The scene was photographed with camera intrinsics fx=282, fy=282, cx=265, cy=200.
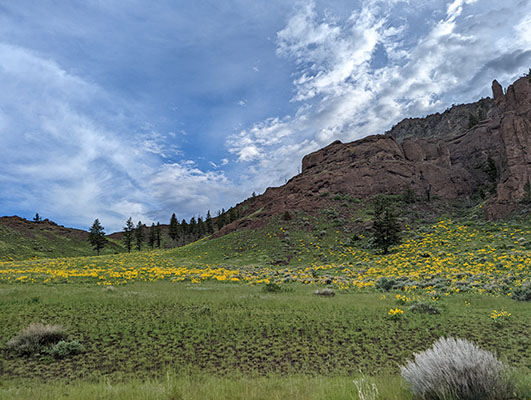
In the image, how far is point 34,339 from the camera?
329 inches

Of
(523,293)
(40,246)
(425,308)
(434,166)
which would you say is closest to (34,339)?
(425,308)

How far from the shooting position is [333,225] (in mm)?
51562

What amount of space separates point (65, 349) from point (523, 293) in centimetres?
1881

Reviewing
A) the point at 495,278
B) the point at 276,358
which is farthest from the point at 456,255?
the point at 276,358

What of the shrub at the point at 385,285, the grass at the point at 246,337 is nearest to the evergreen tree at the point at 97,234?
the grass at the point at 246,337

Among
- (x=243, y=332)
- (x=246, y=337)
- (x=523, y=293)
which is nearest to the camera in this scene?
(x=246, y=337)

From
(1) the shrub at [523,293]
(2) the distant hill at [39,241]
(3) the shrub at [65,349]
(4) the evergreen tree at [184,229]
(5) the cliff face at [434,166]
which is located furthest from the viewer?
(4) the evergreen tree at [184,229]

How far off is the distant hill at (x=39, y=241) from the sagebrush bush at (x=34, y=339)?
223 ft

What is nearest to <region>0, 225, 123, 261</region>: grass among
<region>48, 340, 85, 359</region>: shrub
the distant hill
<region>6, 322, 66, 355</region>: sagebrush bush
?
the distant hill

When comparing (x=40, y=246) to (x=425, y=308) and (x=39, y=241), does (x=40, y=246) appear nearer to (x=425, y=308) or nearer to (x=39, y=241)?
(x=39, y=241)

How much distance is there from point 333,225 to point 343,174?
18783mm

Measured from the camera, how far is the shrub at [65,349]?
26.1 ft

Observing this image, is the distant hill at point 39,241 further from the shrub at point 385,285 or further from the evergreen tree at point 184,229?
the shrub at point 385,285

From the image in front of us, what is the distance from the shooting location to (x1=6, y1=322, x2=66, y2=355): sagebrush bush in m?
8.08
